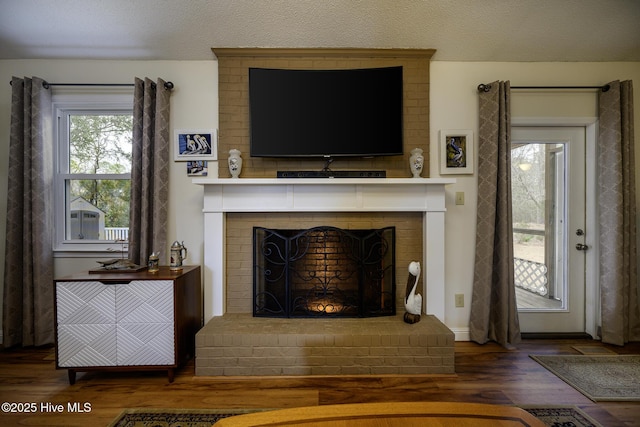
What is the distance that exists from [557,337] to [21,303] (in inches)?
173

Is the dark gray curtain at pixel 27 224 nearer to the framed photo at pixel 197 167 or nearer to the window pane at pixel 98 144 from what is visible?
the window pane at pixel 98 144

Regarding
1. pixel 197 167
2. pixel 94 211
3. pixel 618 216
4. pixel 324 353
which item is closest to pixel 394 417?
pixel 324 353

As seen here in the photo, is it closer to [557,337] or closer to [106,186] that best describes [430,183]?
[557,337]

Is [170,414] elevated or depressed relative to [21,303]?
depressed

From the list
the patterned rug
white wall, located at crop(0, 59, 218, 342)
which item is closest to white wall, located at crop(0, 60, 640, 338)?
white wall, located at crop(0, 59, 218, 342)

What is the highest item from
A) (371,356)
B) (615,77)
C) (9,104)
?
(615,77)

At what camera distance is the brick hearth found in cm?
197

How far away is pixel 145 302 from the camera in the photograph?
6.23 ft

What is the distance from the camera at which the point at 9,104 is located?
2.52 meters

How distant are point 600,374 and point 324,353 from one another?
1820mm

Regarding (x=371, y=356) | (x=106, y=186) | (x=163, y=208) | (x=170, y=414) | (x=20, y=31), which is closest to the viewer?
(x=170, y=414)

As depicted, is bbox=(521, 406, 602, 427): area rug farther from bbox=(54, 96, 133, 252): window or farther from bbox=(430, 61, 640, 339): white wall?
bbox=(54, 96, 133, 252): window

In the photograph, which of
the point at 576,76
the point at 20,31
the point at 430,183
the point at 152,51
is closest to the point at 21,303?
the point at 20,31

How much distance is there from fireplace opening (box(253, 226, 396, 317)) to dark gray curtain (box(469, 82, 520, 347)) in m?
0.73
